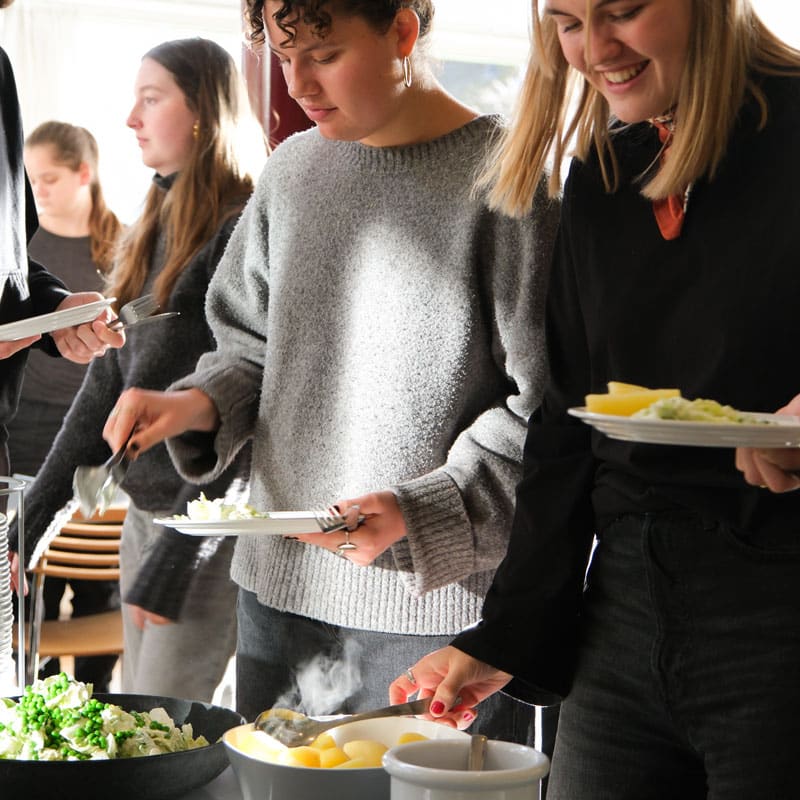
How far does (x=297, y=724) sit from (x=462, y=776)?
10.2 inches

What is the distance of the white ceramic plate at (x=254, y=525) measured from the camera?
1.17 meters

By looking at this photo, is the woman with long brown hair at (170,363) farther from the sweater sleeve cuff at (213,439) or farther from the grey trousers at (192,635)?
the sweater sleeve cuff at (213,439)

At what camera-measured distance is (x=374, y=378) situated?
1522 mm

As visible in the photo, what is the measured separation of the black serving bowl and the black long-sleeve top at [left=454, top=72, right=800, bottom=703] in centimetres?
27

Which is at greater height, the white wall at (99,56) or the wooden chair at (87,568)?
the white wall at (99,56)

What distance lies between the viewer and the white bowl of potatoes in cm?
87

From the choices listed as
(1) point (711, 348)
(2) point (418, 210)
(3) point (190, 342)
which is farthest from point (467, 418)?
(3) point (190, 342)

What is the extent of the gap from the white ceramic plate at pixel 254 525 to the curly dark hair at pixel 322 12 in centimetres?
60

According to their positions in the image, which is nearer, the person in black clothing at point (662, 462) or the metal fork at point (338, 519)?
the person in black clothing at point (662, 462)

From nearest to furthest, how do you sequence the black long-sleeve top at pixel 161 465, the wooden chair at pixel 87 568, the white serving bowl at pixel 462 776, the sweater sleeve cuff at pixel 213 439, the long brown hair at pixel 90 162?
the white serving bowl at pixel 462 776, the sweater sleeve cuff at pixel 213 439, the black long-sleeve top at pixel 161 465, the wooden chair at pixel 87 568, the long brown hair at pixel 90 162

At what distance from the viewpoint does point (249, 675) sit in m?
1.63

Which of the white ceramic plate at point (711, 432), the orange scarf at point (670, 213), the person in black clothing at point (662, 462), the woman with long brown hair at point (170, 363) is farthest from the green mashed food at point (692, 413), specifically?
the woman with long brown hair at point (170, 363)

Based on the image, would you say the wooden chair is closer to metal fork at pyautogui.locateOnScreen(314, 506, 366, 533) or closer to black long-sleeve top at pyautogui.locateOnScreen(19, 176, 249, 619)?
black long-sleeve top at pyautogui.locateOnScreen(19, 176, 249, 619)

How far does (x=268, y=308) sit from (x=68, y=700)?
2.37 feet
